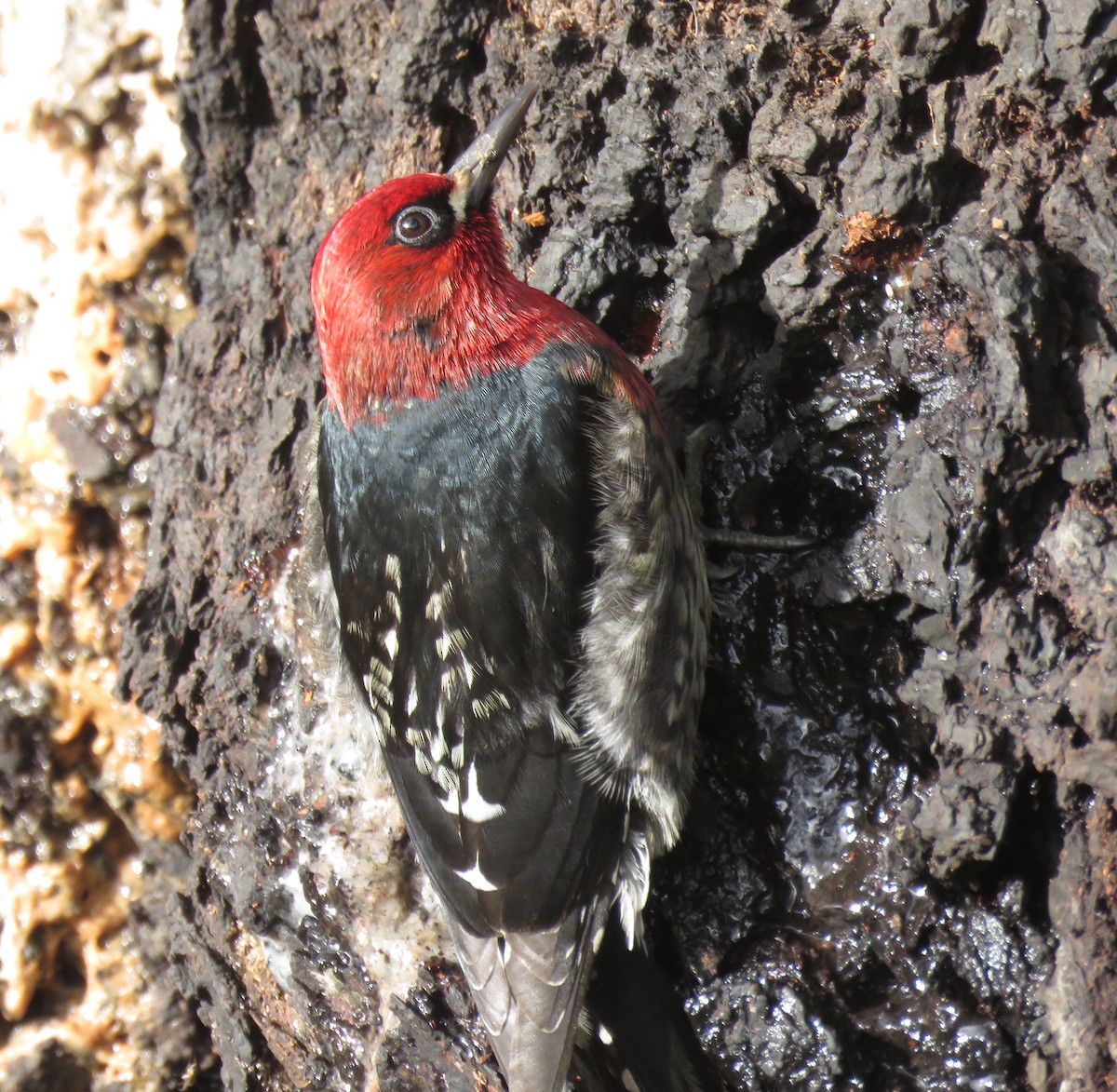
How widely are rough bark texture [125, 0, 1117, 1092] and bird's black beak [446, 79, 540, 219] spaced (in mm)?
196

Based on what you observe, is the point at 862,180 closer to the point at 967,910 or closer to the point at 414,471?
the point at 414,471

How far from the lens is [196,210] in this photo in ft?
10.8

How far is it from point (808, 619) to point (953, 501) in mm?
451

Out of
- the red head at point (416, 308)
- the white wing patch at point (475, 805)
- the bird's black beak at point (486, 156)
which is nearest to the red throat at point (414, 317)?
the red head at point (416, 308)

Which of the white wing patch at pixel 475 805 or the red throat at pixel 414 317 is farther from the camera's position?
the red throat at pixel 414 317

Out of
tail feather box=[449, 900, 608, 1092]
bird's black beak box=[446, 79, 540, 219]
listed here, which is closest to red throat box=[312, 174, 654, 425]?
→ bird's black beak box=[446, 79, 540, 219]

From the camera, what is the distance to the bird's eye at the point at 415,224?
267 centimetres

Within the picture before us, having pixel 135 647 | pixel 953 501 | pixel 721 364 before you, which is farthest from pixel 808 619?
pixel 135 647

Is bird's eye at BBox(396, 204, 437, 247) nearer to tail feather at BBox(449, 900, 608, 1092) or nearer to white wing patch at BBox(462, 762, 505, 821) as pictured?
white wing patch at BBox(462, 762, 505, 821)

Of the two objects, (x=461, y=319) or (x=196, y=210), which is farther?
(x=196, y=210)

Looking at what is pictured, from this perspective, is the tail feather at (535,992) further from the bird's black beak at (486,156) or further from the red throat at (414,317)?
the bird's black beak at (486,156)

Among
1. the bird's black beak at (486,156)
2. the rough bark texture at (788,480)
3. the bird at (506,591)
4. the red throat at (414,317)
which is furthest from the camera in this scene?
the bird's black beak at (486,156)

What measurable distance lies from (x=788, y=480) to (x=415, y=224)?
42.6 inches

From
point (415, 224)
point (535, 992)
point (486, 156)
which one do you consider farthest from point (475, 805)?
point (486, 156)
